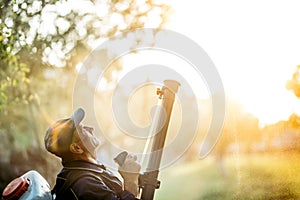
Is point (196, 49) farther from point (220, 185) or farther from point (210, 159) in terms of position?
point (210, 159)

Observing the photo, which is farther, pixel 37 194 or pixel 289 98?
pixel 289 98

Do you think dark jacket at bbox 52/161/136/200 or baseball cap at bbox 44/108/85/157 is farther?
baseball cap at bbox 44/108/85/157

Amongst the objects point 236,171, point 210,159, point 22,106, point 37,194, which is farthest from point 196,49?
point 22,106

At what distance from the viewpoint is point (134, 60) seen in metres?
9.52

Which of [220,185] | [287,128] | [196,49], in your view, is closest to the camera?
[196,49]

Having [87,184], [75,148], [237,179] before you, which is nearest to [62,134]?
[75,148]

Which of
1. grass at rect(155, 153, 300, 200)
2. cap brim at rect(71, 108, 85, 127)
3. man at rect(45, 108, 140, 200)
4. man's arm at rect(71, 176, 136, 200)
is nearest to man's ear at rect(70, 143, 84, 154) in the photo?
man at rect(45, 108, 140, 200)

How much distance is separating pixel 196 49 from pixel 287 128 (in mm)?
2744

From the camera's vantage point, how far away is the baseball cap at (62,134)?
9.90ft

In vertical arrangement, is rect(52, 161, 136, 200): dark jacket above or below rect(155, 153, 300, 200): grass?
below

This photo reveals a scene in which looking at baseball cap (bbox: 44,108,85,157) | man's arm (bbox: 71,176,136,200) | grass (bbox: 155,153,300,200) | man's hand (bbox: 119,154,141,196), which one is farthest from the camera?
grass (bbox: 155,153,300,200)

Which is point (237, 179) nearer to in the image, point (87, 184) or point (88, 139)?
point (88, 139)

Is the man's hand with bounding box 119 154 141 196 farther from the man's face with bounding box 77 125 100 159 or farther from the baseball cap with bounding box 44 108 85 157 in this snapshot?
the baseball cap with bounding box 44 108 85 157

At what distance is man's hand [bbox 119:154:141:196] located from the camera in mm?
3143
